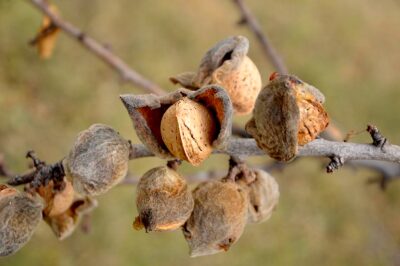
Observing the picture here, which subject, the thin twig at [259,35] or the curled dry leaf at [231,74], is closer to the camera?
the curled dry leaf at [231,74]

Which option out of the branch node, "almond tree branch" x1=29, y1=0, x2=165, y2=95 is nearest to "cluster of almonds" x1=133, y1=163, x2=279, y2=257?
the branch node

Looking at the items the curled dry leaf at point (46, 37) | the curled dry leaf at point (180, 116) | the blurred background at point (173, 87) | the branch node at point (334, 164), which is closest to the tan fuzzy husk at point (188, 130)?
the curled dry leaf at point (180, 116)

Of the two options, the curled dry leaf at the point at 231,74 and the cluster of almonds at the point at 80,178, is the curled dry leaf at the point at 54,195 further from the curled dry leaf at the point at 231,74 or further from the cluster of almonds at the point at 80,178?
the curled dry leaf at the point at 231,74

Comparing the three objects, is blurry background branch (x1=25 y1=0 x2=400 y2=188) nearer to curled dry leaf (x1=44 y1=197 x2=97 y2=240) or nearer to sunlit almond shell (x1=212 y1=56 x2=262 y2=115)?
sunlit almond shell (x1=212 y1=56 x2=262 y2=115)

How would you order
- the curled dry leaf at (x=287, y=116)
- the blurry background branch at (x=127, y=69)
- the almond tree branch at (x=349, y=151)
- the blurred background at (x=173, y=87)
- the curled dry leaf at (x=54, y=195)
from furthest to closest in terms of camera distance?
1. the blurred background at (x=173, y=87)
2. the blurry background branch at (x=127, y=69)
3. the curled dry leaf at (x=54, y=195)
4. the almond tree branch at (x=349, y=151)
5. the curled dry leaf at (x=287, y=116)

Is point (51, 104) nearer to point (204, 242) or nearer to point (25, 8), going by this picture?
point (25, 8)

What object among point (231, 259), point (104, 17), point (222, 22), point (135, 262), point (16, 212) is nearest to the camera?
→ point (16, 212)

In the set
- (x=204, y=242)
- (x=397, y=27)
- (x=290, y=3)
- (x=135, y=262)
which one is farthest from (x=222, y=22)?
(x=204, y=242)
